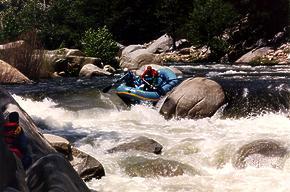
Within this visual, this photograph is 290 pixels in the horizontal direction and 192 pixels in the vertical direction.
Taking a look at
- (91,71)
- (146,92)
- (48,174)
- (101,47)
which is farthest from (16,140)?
(101,47)

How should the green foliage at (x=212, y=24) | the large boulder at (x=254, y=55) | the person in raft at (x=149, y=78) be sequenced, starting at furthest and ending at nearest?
the green foliage at (x=212, y=24) → the large boulder at (x=254, y=55) → the person in raft at (x=149, y=78)

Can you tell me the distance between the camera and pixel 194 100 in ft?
42.0

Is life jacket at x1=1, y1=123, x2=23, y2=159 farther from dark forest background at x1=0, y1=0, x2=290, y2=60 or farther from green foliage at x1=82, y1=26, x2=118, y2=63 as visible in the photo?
dark forest background at x1=0, y1=0, x2=290, y2=60

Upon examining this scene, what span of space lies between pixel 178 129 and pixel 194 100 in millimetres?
1646

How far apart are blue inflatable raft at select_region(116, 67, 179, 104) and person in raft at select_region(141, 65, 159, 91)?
166 mm

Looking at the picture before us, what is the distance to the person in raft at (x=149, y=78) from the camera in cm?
1463

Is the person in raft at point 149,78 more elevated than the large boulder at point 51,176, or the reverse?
the large boulder at point 51,176

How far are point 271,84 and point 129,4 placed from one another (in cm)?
3352

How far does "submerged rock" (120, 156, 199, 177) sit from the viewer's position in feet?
25.9

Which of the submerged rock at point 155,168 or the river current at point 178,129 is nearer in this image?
the river current at point 178,129

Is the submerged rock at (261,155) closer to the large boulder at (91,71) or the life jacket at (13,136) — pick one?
the life jacket at (13,136)

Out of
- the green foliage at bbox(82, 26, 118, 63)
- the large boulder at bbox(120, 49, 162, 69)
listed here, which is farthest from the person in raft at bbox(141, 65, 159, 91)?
the green foliage at bbox(82, 26, 118, 63)

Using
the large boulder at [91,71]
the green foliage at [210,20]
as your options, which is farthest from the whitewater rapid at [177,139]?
the green foliage at [210,20]

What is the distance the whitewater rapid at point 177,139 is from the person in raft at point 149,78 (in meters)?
0.89
